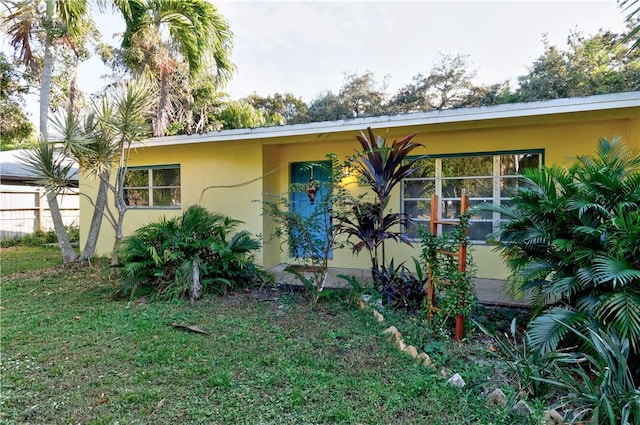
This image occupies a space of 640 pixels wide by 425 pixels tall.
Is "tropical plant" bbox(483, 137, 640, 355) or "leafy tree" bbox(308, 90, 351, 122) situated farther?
"leafy tree" bbox(308, 90, 351, 122)

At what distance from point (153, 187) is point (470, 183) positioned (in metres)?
7.01

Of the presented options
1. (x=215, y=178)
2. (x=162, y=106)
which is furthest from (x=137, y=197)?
(x=162, y=106)

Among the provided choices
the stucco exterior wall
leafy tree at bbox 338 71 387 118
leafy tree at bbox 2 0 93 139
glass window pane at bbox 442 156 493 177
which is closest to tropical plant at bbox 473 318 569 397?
glass window pane at bbox 442 156 493 177

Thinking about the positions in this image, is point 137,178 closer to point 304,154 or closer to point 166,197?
point 166,197

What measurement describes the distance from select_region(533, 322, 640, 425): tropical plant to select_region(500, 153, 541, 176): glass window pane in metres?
3.70

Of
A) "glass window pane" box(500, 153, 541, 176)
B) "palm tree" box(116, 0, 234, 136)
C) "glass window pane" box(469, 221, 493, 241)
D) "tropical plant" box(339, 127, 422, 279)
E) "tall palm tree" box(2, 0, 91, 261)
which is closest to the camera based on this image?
"tropical plant" box(339, 127, 422, 279)

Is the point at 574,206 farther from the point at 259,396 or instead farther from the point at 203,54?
the point at 203,54

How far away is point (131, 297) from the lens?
4.87 meters

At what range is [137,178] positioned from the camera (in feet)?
27.3

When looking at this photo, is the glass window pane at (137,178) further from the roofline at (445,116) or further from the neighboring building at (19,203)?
the neighboring building at (19,203)

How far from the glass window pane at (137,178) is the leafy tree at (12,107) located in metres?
3.93

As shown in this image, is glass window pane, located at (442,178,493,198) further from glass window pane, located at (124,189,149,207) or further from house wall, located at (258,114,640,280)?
glass window pane, located at (124,189,149,207)

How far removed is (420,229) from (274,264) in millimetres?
4209

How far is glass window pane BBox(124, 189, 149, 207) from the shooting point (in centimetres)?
825
